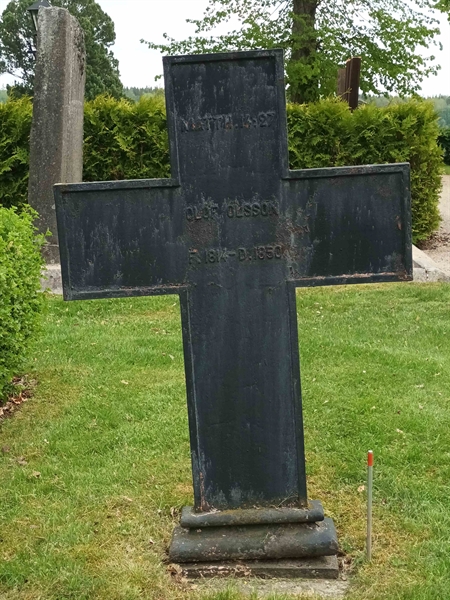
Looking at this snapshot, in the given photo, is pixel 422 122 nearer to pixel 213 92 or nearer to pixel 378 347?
pixel 378 347

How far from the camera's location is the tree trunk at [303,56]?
1777 cm

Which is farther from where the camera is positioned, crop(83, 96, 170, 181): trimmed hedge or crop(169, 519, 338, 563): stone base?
crop(83, 96, 170, 181): trimmed hedge

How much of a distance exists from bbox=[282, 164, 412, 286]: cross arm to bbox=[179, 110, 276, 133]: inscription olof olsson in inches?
11.0

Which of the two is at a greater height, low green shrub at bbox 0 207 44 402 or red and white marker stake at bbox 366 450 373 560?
low green shrub at bbox 0 207 44 402

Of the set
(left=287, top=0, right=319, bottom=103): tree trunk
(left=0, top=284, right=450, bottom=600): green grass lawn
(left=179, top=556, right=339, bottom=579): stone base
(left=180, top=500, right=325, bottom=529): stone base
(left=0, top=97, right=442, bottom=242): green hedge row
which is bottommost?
(left=179, top=556, right=339, bottom=579): stone base

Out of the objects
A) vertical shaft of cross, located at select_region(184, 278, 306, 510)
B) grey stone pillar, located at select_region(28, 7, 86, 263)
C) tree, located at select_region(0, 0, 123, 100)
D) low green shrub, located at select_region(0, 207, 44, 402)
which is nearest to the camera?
vertical shaft of cross, located at select_region(184, 278, 306, 510)

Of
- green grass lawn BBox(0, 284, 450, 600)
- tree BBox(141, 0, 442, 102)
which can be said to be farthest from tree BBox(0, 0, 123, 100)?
green grass lawn BBox(0, 284, 450, 600)

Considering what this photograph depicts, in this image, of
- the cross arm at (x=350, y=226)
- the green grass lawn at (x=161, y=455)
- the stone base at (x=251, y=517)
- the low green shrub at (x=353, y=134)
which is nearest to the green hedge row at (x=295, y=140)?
the low green shrub at (x=353, y=134)

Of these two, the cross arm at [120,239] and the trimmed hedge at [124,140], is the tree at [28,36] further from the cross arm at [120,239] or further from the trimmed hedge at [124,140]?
the cross arm at [120,239]

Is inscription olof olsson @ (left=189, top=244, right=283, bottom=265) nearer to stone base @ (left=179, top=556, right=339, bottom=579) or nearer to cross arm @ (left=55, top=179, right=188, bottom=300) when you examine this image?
cross arm @ (left=55, top=179, right=188, bottom=300)

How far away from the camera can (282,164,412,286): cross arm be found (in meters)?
3.17

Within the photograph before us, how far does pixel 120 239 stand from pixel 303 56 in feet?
54.4

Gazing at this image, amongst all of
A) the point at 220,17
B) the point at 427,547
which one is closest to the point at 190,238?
the point at 427,547

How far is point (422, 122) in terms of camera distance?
12016 millimetres
